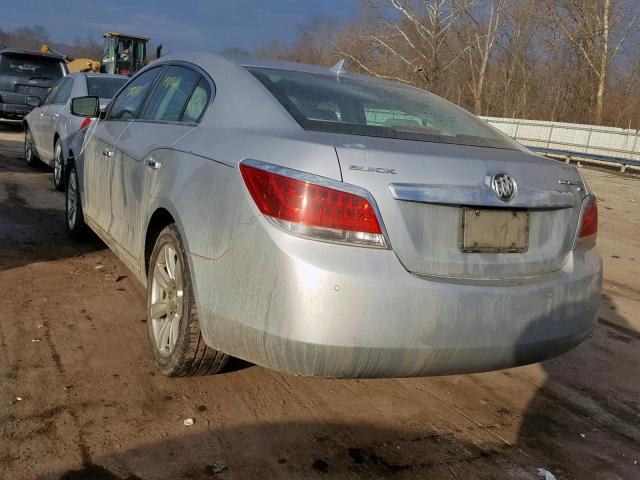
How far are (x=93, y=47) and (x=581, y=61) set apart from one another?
274 feet

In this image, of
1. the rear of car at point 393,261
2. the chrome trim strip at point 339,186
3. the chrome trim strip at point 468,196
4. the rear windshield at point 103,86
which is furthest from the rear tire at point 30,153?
the chrome trim strip at point 468,196

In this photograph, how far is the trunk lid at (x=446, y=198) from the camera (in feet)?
8.14

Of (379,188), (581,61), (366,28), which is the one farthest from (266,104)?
(581,61)

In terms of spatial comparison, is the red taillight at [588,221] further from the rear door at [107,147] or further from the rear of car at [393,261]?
the rear door at [107,147]

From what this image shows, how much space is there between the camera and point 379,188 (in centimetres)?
246

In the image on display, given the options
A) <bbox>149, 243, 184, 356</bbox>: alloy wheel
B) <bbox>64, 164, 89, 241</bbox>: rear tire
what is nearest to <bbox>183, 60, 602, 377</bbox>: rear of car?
<bbox>149, 243, 184, 356</bbox>: alloy wheel

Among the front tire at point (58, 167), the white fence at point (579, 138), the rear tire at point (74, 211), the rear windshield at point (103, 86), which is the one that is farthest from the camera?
the white fence at point (579, 138)

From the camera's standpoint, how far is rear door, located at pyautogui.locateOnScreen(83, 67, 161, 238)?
4.32 metres

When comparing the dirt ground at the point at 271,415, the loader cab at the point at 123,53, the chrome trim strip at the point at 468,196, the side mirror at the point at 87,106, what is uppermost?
the loader cab at the point at 123,53

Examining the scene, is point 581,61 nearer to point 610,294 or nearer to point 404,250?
point 610,294

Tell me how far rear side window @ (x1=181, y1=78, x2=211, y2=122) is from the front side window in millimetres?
858

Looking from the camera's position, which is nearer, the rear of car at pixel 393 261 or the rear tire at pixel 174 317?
the rear of car at pixel 393 261

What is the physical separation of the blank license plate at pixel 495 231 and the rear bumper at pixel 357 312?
14cm

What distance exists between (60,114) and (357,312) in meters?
7.01
